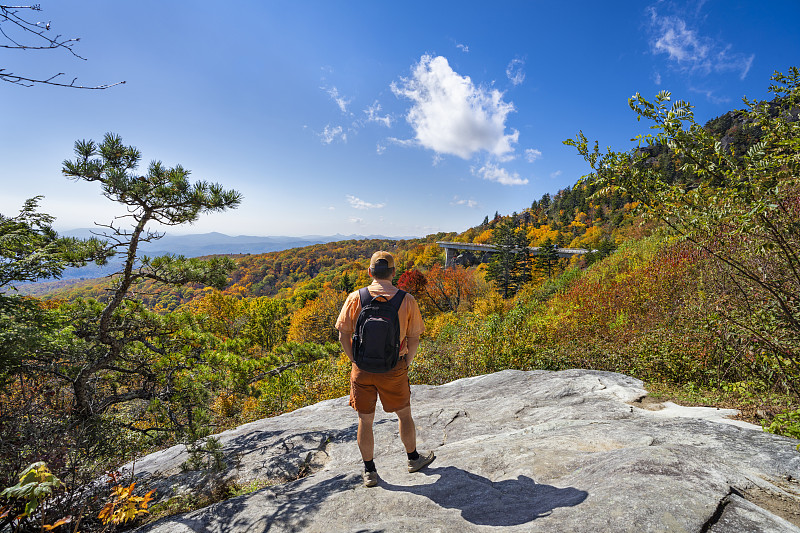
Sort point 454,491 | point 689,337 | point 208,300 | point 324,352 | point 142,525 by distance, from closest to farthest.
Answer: point 454,491, point 142,525, point 689,337, point 324,352, point 208,300

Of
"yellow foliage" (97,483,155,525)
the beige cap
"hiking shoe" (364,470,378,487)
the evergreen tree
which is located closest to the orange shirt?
the beige cap

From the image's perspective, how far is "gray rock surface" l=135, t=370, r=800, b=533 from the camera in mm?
1841

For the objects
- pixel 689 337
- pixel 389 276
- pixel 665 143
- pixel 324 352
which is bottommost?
pixel 324 352

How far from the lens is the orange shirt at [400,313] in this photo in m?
2.80

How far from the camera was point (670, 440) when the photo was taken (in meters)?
2.89

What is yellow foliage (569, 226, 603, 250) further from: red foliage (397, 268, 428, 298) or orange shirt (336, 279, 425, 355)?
orange shirt (336, 279, 425, 355)

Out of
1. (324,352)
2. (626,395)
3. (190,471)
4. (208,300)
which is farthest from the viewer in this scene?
(208,300)

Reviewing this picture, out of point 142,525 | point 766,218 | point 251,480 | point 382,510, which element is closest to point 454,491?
point 382,510

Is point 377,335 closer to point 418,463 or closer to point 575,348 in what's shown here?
point 418,463

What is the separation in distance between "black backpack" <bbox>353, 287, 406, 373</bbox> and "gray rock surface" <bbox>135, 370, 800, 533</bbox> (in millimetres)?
1122

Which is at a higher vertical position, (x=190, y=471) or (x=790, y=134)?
(x=790, y=134)

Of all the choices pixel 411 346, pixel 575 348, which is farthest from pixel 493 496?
pixel 575 348

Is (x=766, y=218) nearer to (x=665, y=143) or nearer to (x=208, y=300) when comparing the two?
(x=665, y=143)

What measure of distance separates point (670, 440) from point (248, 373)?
595 centimetres
